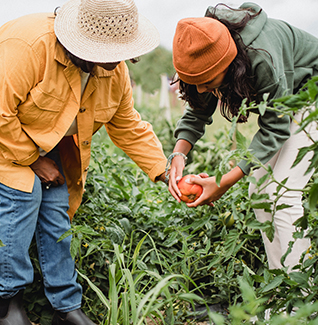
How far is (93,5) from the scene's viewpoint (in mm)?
1604

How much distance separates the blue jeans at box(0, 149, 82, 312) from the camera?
172 cm

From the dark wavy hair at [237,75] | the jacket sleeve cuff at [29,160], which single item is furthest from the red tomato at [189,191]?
the jacket sleeve cuff at [29,160]

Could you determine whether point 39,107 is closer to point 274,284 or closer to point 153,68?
→ point 274,284

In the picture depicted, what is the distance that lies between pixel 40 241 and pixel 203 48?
3.96 feet

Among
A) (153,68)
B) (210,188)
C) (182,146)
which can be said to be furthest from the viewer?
(153,68)

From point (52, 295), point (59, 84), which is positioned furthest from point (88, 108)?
point (52, 295)

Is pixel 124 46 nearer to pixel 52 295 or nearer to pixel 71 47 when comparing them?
pixel 71 47

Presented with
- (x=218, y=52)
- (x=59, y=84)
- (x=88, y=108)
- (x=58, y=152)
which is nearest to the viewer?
(x=218, y=52)

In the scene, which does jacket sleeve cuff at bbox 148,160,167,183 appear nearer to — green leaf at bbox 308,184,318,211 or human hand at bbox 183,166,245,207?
human hand at bbox 183,166,245,207

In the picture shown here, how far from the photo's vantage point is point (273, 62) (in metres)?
1.59

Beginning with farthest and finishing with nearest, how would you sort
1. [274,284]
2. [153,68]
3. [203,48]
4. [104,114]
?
1. [153,68]
2. [104,114]
3. [203,48]
4. [274,284]

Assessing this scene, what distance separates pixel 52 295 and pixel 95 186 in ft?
2.26

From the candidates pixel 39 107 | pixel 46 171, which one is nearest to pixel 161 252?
pixel 46 171

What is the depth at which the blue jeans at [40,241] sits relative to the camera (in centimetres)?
172
